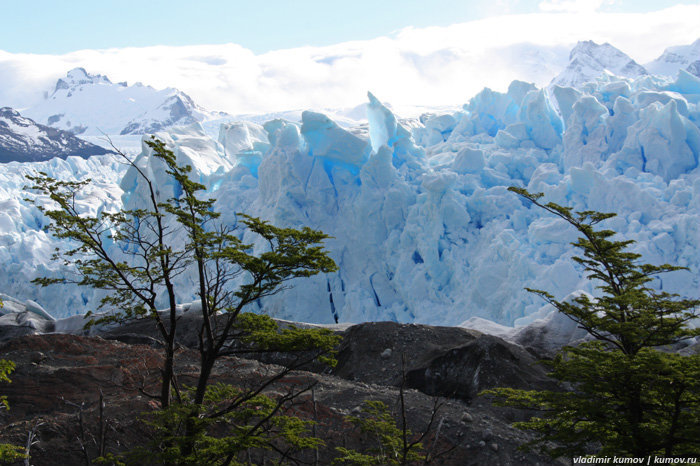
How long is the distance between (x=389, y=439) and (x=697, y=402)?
11.3 ft

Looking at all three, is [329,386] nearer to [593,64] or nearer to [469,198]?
[469,198]

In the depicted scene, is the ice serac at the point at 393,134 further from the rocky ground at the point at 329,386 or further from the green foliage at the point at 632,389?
the green foliage at the point at 632,389

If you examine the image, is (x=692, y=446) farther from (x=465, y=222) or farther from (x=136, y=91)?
(x=136, y=91)

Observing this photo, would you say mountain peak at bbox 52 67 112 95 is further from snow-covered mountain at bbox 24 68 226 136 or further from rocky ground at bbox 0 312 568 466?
rocky ground at bbox 0 312 568 466

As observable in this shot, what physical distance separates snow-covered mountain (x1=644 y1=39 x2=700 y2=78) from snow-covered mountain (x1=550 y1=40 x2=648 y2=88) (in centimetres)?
204

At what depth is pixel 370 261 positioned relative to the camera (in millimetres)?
25625

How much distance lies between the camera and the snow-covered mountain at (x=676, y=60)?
50438 millimetres

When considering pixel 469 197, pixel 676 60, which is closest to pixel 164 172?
pixel 469 197

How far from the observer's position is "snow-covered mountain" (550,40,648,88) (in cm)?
5507

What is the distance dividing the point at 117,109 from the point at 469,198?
119 meters

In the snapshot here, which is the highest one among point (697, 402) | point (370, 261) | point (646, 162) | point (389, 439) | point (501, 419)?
point (646, 162)

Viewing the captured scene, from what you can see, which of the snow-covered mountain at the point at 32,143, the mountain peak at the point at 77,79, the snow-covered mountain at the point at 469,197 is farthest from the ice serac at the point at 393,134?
the mountain peak at the point at 77,79

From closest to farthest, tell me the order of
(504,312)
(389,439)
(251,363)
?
1. (389,439)
2. (251,363)
3. (504,312)

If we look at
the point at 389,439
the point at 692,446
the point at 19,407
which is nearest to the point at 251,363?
the point at 19,407
